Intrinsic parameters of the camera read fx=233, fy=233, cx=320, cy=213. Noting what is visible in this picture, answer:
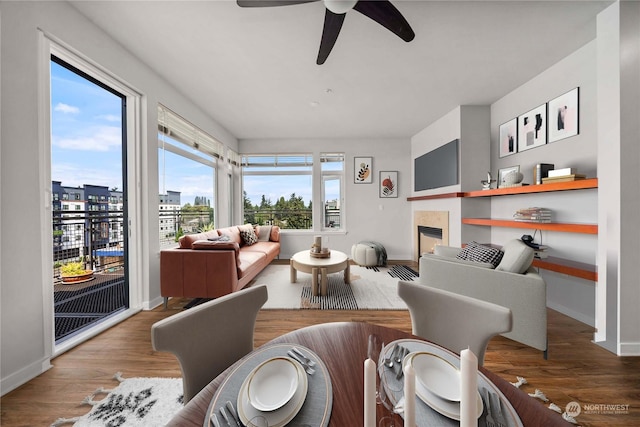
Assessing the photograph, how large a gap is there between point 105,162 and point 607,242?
15.4ft

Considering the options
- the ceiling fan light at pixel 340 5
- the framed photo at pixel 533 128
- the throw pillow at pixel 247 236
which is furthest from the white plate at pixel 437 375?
the throw pillow at pixel 247 236

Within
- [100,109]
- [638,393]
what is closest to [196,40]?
[100,109]

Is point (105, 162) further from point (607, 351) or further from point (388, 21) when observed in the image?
point (607, 351)

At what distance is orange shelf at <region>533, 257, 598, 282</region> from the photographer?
201 cm

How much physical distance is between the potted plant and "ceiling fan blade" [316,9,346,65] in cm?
368

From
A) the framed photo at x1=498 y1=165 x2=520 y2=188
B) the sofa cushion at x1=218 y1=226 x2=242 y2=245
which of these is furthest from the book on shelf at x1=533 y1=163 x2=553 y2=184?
the sofa cushion at x1=218 y1=226 x2=242 y2=245

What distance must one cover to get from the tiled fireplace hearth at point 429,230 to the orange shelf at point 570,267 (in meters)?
1.47

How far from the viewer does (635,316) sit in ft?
5.95

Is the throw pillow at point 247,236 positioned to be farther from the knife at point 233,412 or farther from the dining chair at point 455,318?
the knife at point 233,412

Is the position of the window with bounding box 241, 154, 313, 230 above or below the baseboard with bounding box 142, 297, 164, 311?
above

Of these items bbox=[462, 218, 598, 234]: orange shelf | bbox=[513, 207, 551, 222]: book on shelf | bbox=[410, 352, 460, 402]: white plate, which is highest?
bbox=[513, 207, 551, 222]: book on shelf

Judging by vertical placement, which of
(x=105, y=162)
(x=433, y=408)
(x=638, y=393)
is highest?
(x=105, y=162)

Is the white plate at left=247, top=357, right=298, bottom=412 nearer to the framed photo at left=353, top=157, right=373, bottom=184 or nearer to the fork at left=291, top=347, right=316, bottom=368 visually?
the fork at left=291, top=347, right=316, bottom=368

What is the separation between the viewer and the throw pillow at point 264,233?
4.84 meters
